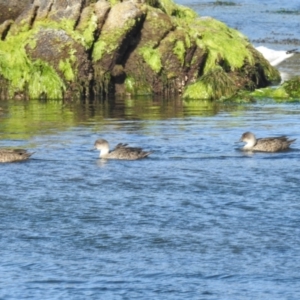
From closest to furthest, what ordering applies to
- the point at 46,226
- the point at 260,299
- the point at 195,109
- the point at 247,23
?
the point at 260,299 → the point at 46,226 → the point at 195,109 → the point at 247,23

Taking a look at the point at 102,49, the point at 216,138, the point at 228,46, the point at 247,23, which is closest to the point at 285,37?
the point at 247,23

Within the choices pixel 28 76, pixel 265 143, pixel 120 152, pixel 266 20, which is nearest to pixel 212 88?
pixel 28 76

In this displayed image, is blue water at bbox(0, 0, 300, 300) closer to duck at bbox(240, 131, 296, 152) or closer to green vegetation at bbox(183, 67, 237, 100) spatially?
duck at bbox(240, 131, 296, 152)

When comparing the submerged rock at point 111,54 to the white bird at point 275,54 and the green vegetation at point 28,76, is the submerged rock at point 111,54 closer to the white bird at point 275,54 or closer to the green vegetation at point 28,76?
the green vegetation at point 28,76

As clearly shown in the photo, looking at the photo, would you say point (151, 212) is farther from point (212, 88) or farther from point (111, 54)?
point (111, 54)

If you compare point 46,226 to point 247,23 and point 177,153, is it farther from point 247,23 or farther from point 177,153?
point 247,23

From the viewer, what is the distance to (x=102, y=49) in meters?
31.8

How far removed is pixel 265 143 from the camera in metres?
21.9

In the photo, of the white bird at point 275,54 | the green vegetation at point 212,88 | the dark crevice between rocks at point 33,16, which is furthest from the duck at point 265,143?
the white bird at point 275,54

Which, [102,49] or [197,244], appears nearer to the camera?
[197,244]

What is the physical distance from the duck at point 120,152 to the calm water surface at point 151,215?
0.65 ft

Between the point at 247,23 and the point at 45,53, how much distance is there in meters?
28.4

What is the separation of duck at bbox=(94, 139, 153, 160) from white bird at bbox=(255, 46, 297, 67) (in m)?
21.2

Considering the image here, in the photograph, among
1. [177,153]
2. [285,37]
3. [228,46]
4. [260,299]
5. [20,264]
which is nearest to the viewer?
[260,299]
